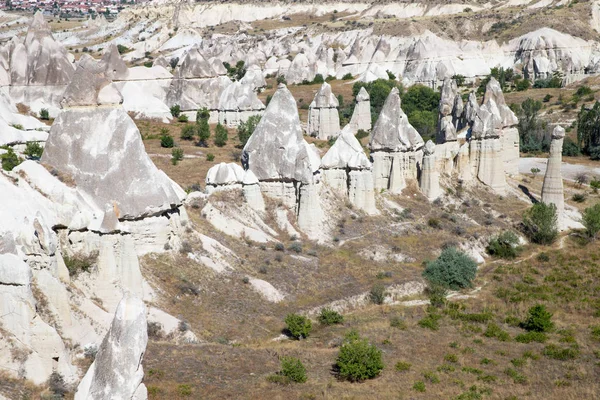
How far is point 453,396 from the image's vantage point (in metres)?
21.5

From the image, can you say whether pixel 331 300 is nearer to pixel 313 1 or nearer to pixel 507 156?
pixel 507 156

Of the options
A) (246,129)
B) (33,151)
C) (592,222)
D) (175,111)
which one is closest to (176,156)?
(246,129)

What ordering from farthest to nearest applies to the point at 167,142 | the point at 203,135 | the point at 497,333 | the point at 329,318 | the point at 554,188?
1. the point at 203,135
2. the point at 167,142
3. the point at 554,188
4. the point at 497,333
5. the point at 329,318

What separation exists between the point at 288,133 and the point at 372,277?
8.99 m

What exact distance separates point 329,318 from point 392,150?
1927cm

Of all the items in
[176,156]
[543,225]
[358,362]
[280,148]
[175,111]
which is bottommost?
[543,225]

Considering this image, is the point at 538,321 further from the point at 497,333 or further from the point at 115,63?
the point at 115,63

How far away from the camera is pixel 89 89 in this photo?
90.5 feet

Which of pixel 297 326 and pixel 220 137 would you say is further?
pixel 220 137

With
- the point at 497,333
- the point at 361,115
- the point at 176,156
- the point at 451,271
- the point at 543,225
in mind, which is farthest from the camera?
the point at 361,115

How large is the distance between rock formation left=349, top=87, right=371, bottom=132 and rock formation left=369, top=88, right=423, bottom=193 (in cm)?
1883

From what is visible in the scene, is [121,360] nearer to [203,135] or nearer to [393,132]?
[393,132]

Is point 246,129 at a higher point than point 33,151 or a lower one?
lower

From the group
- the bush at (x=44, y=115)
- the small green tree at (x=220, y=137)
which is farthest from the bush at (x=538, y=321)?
the bush at (x=44, y=115)
